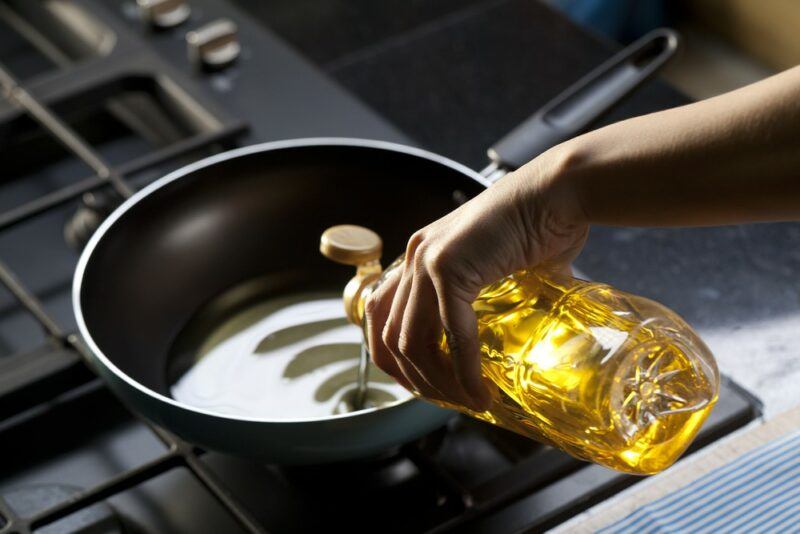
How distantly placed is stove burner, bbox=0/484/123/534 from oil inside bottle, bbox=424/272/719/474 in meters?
0.24

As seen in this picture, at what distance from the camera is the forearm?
0.42 m

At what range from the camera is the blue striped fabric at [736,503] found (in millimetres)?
621

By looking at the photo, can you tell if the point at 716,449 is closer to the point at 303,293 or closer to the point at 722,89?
the point at 303,293

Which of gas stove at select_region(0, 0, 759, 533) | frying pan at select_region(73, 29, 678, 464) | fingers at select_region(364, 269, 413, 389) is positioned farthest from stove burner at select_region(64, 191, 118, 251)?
fingers at select_region(364, 269, 413, 389)

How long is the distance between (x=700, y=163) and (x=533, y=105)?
0.56 meters

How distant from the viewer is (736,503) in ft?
2.07

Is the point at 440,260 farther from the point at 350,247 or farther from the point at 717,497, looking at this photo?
the point at 717,497

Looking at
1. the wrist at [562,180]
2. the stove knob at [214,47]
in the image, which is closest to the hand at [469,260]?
the wrist at [562,180]

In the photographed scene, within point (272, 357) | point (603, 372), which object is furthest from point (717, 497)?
point (272, 357)

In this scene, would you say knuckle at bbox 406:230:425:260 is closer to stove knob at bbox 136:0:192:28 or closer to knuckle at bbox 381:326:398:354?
knuckle at bbox 381:326:398:354

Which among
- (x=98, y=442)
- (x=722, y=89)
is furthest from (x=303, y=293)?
(x=722, y=89)

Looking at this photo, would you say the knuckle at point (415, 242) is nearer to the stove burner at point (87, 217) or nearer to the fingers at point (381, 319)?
the fingers at point (381, 319)

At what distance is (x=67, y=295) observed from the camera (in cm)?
82

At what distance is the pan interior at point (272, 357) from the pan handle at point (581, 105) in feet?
0.52
